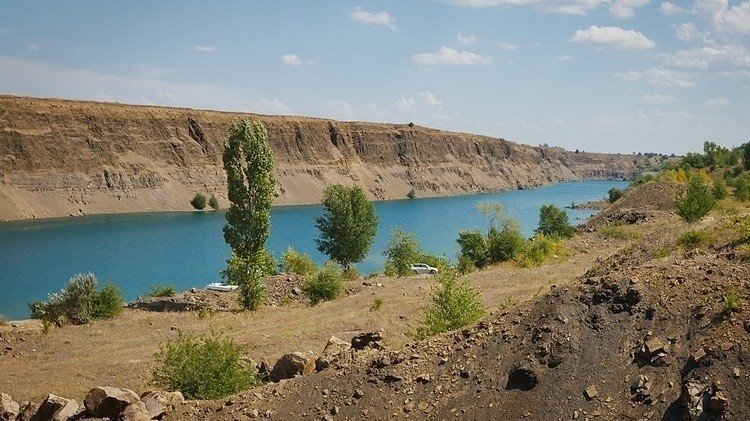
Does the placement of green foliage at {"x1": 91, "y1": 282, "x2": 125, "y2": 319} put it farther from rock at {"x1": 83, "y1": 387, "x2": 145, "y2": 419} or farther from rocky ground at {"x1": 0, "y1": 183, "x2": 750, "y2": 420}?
rock at {"x1": 83, "y1": 387, "x2": 145, "y2": 419}

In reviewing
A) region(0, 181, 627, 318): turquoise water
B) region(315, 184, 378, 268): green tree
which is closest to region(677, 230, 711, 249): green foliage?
region(315, 184, 378, 268): green tree

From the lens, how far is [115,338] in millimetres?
24078

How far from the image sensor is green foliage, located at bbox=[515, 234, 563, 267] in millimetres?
33094

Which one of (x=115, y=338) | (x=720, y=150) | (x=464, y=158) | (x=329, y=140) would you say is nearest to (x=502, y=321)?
(x=115, y=338)

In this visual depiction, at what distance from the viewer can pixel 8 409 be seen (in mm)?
13859

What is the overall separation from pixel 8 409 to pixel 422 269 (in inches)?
1138

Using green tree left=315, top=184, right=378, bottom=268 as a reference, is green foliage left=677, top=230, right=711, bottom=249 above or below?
above

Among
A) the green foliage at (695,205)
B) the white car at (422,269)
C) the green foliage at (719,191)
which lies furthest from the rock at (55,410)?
the green foliage at (719,191)

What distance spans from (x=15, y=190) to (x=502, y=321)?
3672 inches

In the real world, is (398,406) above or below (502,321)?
below

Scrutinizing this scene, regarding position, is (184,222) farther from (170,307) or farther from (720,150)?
(720,150)

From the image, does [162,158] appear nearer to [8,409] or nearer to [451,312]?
→ [8,409]

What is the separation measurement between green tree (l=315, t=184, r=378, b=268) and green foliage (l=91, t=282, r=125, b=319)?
1643 cm

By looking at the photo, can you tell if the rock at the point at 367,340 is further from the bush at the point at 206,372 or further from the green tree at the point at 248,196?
the green tree at the point at 248,196
